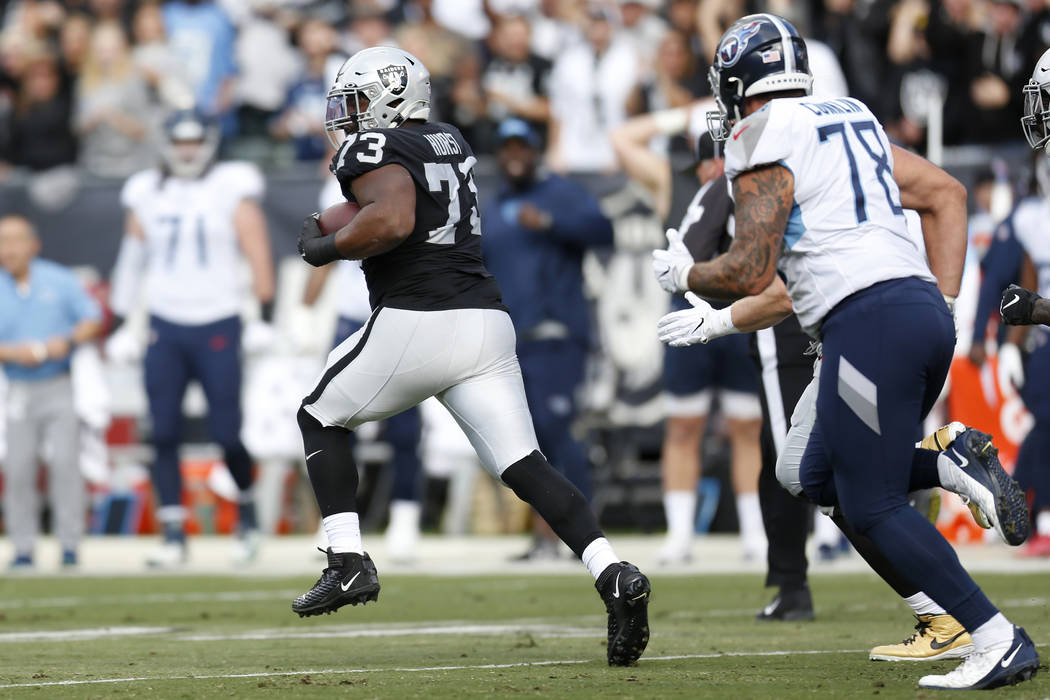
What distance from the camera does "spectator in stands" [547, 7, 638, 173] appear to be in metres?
14.2

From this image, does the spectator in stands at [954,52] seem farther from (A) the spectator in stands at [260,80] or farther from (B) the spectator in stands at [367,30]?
(A) the spectator in stands at [260,80]

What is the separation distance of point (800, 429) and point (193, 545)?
7755 mm

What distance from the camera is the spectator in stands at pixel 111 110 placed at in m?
15.3

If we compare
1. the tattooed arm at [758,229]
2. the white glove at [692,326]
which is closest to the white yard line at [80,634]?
the white glove at [692,326]

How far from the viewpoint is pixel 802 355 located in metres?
7.22

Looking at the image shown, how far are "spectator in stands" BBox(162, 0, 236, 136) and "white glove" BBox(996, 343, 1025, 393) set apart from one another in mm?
7255

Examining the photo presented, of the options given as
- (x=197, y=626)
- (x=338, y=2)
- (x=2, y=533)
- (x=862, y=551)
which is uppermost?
(x=338, y=2)

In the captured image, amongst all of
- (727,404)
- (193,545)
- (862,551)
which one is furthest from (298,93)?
(862,551)

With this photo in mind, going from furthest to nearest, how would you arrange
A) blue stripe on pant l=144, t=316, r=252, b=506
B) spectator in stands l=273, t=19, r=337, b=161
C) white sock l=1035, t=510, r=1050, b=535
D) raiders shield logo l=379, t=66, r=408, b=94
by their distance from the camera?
spectator in stands l=273, t=19, r=337, b=161 → blue stripe on pant l=144, t=316, r=252, b=506 → white sock l=1035, t=510, r=1050, b=535 → raiders shield logo l=379, t=66, r=408, b=94

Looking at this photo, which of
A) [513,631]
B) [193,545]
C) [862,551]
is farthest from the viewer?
[193,545]

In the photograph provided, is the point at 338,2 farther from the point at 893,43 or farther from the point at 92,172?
the point at 893,43

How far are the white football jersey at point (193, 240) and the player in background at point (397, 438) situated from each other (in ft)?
1.73

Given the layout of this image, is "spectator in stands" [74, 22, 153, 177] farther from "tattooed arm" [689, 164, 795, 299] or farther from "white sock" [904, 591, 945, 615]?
"tattooed arm" [689, 164, 795, 299]

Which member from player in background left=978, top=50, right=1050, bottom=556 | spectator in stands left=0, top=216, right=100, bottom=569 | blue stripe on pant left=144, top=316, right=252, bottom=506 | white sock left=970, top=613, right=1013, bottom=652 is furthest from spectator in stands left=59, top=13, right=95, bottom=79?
white sock left=970, top=613, right=1013, bottom=652
